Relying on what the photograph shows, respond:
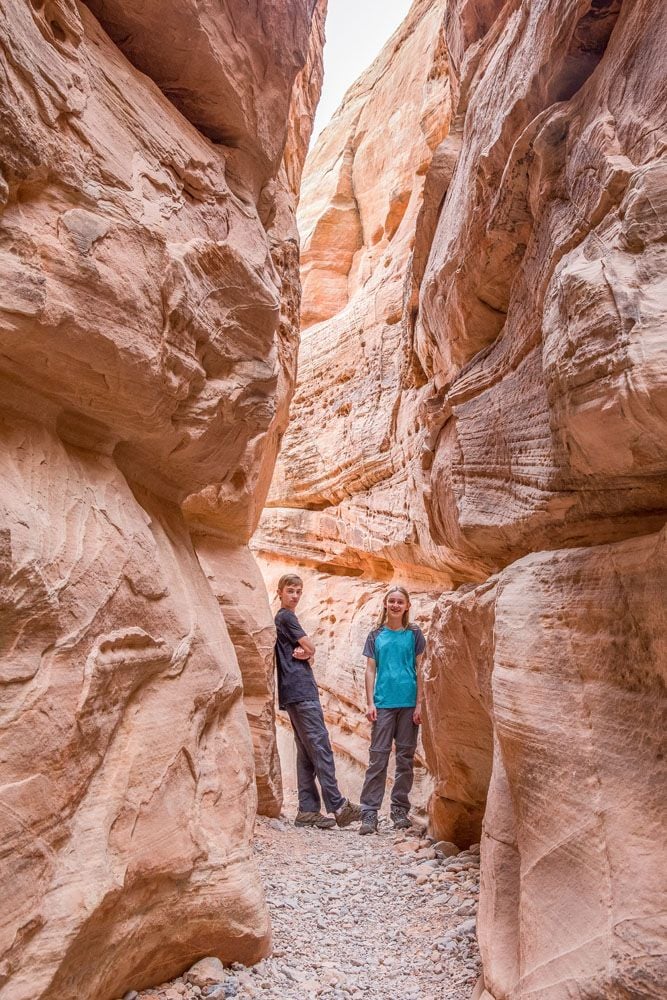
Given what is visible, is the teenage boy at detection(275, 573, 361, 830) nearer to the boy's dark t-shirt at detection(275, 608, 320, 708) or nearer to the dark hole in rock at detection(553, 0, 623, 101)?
the boy's dark t-shirt at detection(275, 608, 320, 708)

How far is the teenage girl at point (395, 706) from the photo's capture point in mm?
6148

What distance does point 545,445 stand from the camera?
3.58m

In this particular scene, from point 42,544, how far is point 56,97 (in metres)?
1.78

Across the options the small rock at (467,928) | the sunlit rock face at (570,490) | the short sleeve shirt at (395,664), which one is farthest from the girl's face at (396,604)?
the small rock at (467,928)

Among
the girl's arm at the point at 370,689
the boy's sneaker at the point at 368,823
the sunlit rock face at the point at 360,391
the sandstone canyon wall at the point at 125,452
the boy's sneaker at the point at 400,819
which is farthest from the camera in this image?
the sunlit rock face at the point at 360,391

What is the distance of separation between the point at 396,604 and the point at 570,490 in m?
3.36

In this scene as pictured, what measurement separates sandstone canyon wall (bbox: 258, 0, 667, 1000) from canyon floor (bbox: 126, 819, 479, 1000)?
429 mm

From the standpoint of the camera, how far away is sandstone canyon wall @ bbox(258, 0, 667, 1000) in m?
2.52

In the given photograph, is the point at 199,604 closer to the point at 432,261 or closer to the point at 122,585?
the point at 122,585

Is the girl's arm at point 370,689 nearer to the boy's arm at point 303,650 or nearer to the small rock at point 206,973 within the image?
the boy's arm at point 303,650

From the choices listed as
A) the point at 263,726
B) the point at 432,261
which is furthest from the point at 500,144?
the point at 263,726

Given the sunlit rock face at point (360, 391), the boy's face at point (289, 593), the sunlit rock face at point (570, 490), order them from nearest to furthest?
the sunlit rock face at point (570, 490) < the boy's face at point (289, 593) < the sunlit rock face at point (360, 391)

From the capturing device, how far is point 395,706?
626 centimetres

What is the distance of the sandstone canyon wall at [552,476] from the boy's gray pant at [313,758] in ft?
3.26
